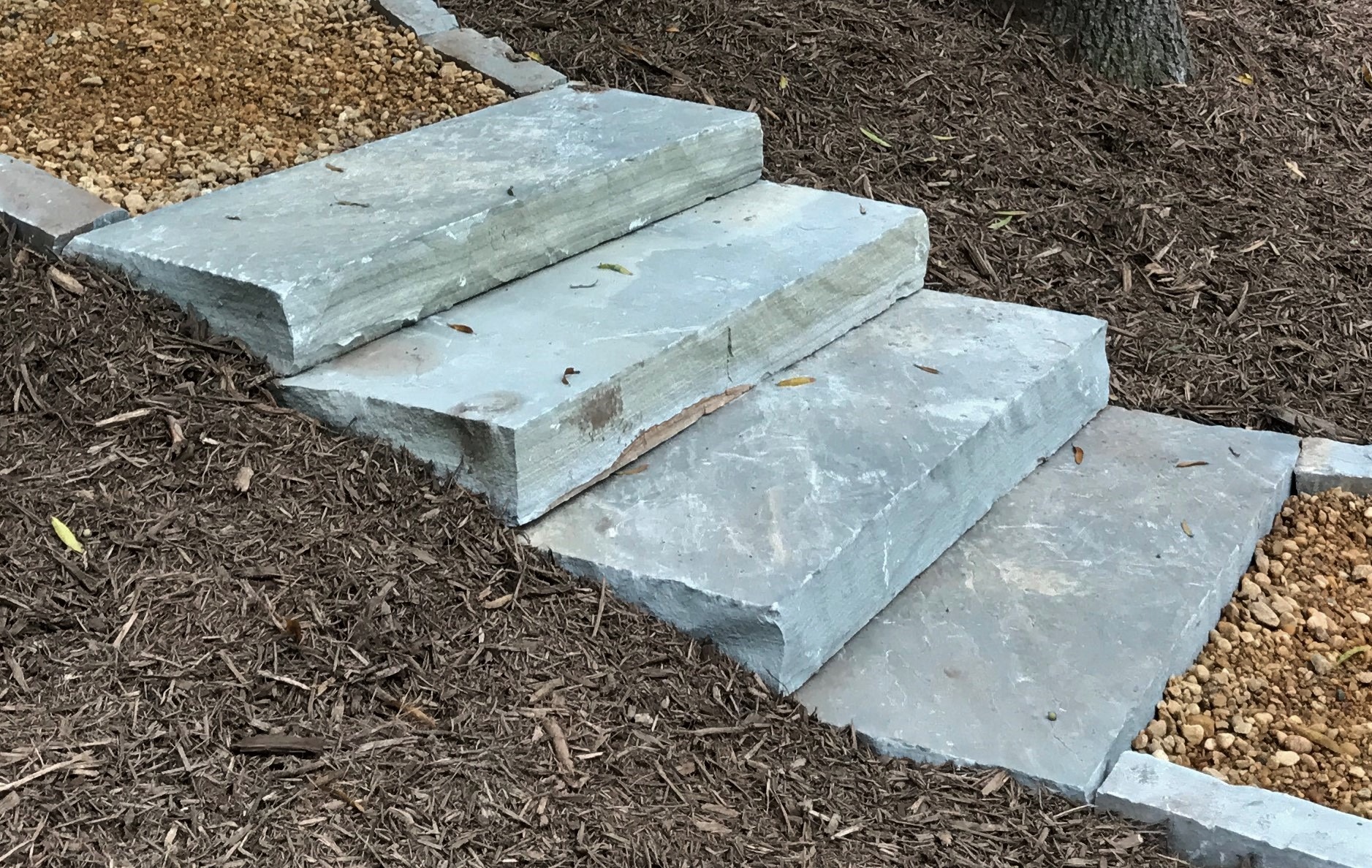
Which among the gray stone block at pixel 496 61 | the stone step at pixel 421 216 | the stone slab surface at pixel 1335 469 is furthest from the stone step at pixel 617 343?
the stone slab surface at pixel 1335 469

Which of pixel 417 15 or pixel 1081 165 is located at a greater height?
pixel 417 15

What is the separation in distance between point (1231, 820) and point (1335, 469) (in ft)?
5.38

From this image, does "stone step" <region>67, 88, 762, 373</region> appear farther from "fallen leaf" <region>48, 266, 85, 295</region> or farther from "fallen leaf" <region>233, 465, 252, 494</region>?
"fallen leaf" <region>233, 465, 252, 494</region>

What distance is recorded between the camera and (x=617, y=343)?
10.7 ft

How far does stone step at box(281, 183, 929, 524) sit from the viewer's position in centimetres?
297

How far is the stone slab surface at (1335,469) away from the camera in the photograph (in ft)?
12.1

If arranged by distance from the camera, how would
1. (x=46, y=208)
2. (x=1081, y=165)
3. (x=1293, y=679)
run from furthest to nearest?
(x=1081, y=165)
(x=46, y=208)
(x=1293, y=679)

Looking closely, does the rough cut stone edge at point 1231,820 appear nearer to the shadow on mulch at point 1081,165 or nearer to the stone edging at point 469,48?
the shadow on mulch at point 1081,165

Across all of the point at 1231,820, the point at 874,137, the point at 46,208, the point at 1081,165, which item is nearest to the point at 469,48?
the point at 874,137

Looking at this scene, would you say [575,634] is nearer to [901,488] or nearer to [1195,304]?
[901,488]

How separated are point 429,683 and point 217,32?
3126 millimetres

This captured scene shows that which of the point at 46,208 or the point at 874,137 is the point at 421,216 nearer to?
the point at 46,208

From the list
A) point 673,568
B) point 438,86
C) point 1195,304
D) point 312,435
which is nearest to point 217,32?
point 438,86

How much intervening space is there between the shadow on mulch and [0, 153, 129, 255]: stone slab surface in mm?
2026
